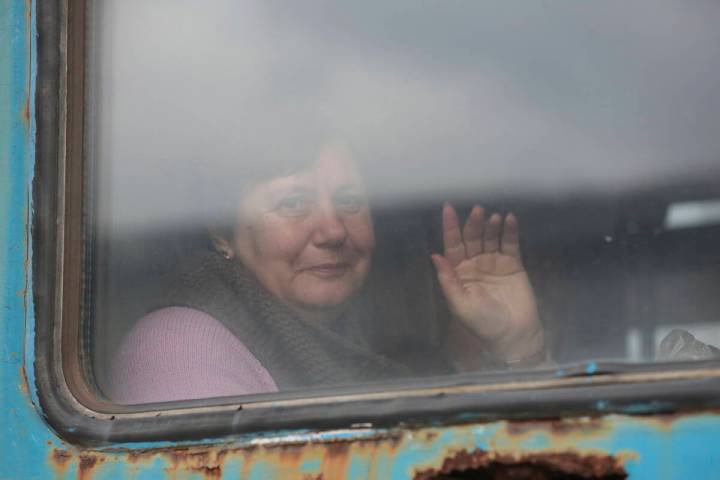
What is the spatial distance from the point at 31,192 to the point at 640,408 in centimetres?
85

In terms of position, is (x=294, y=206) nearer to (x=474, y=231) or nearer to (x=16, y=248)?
(x=474, y=231)

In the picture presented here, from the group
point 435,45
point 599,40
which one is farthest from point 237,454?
point 599,40

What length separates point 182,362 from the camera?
4.86ft

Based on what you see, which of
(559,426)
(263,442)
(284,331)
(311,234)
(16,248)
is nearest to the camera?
(559,426)

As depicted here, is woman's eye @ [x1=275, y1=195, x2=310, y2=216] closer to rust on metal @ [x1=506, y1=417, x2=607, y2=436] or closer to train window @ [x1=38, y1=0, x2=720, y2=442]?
train window @ [x1=38, y1=0, x2=720, y2=442]

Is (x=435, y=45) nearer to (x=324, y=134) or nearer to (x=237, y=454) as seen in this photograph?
(x=324, y=134)

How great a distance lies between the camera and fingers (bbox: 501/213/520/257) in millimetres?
1393

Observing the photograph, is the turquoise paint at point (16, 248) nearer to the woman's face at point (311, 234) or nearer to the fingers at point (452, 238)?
the woman's face at point (311, 234)

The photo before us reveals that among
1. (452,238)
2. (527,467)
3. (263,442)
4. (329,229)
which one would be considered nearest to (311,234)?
(329,229)

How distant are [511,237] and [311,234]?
0.34 meters

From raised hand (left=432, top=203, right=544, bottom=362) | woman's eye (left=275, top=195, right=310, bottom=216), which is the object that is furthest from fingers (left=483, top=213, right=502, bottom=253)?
woman's eye (left=275, top=195, right=310, bottom=216)

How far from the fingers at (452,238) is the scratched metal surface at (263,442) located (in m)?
0.35

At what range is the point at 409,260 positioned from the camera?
144cm

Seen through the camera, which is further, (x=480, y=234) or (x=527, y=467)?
(x=480, y=234)
